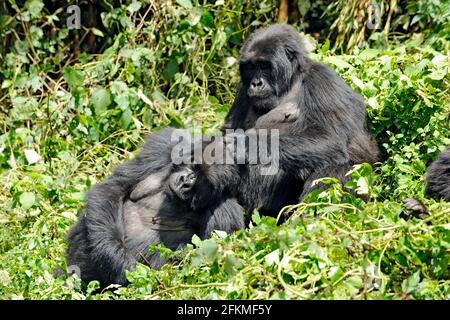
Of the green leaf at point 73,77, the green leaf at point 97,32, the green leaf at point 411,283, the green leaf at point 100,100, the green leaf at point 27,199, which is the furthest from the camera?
the green leaf at point 97,32

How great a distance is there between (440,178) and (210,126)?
2630 mm

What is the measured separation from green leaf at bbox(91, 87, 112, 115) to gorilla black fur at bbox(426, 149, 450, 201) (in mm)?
2991

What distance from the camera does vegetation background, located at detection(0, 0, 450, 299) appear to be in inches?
164

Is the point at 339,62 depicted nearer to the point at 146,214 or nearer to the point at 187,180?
the point at 187,180

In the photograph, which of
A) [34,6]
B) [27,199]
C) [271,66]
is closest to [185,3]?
[34,6]

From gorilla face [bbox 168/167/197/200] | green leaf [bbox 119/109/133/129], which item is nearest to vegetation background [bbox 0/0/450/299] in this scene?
green leaf [bbox 119/109/133/129]

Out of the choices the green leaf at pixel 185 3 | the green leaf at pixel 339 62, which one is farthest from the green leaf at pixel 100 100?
the green leaf at pixel 339 62

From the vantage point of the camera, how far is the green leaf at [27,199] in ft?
20.6

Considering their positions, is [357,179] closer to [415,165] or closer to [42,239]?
[415,165]

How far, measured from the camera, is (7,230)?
257 inches

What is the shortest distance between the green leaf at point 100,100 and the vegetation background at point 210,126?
0.6 inches

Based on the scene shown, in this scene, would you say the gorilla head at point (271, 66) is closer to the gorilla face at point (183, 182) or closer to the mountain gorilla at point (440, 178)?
the gorilla face at point (183, 182)

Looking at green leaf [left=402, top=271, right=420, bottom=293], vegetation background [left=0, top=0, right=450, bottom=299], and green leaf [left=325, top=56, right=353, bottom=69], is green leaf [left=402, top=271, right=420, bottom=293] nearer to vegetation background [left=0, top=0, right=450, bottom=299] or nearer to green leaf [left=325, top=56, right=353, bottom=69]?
vegetation background [left=0, top=0, right=450, bottom=299]

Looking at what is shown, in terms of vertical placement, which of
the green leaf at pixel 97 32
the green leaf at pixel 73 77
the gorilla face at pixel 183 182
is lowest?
the gorilla face at pixel 183 182
